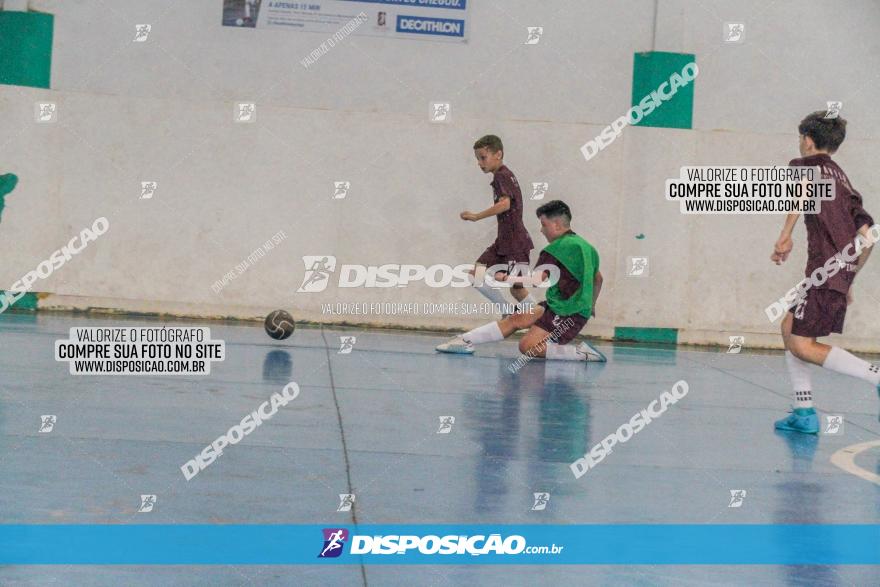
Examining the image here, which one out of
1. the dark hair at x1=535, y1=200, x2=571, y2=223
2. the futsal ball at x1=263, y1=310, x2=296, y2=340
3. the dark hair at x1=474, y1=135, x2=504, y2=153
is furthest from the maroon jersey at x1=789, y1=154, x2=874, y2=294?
the futsal ball at x1=263, y1=310, x2=296, y2=340

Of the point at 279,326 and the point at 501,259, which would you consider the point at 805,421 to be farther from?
the point at 279,326

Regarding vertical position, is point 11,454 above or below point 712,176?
below

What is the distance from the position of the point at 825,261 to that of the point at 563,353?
15.5 ft

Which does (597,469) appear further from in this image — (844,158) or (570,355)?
(844,158)

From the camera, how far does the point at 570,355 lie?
498 inches

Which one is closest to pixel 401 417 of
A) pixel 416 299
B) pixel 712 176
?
pixel 416 299

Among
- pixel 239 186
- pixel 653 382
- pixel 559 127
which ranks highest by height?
pixel 559 127

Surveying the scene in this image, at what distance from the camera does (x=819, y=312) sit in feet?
26.8

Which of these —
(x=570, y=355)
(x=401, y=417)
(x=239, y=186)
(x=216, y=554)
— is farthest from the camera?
(x=239, y=186)

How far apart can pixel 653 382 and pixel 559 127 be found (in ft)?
19.0

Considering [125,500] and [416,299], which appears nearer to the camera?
[125,500]

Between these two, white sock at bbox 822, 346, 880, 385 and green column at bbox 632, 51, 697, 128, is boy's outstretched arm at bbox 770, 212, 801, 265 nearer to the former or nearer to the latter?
white sock at bbox 822, 346, 880, 385

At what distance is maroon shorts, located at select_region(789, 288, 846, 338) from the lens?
26.8ft

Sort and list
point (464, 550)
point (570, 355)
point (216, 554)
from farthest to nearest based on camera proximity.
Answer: point (570, 355)
point (464, 550)
point (216, 554)
